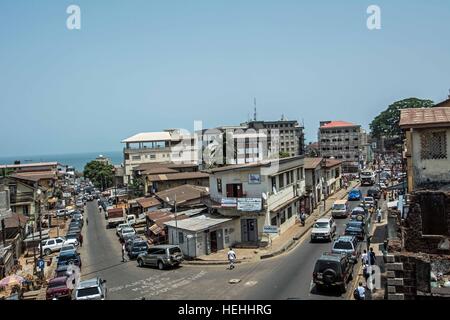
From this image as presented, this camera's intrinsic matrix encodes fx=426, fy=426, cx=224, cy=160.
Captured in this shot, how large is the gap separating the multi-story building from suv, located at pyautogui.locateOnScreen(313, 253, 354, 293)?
333 feet

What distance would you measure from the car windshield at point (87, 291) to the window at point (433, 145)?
62.5ft

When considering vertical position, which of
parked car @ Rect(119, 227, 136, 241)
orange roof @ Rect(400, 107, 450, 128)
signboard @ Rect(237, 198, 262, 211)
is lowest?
parked car @ Rect(119, 227, 136, 241)

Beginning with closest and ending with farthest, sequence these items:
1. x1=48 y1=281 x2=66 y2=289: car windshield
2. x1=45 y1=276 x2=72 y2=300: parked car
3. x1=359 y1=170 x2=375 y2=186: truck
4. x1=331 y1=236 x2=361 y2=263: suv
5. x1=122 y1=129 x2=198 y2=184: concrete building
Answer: x1=45 y1=276 x2=72 y2=300: parked car < x1=48 y1=281 x2=66 y2=289: car windshield < x1=331 y1=236 x2=361 y2=263: suv < x1=359 y1=170 x2=375 y2=186: truck < x1=122 y1=129 x2=198 y2=184: concrete building

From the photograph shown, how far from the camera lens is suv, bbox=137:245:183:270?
30266mm

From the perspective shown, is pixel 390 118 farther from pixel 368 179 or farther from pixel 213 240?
pixel 213 240

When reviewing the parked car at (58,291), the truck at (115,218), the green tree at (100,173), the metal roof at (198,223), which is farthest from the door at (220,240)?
the green tree at (100,173)

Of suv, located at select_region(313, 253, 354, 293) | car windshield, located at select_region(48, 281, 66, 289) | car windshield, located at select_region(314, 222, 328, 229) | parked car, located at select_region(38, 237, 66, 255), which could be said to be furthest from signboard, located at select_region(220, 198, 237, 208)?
parked car, located at select_region(38, 237, 66, 255)

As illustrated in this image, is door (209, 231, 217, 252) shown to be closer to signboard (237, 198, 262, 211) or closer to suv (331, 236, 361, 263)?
signboard (237, 198, 262, 211)

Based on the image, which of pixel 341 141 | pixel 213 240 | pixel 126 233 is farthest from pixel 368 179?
pixel 341 141

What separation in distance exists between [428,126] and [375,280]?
8.76 metres

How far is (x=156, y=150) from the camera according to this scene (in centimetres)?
9956

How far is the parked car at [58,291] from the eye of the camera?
947 inches

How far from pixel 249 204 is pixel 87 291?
17077 millimetres
